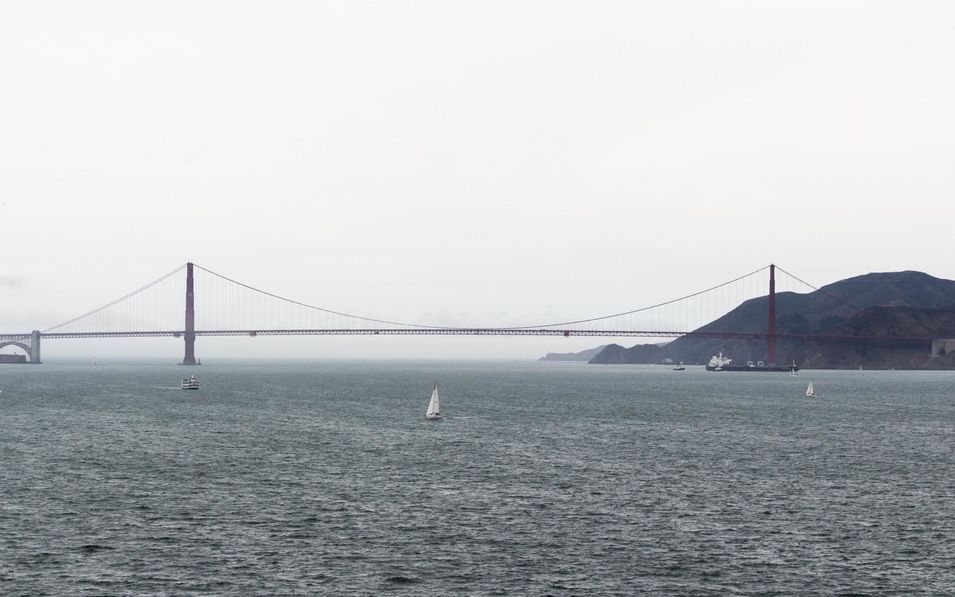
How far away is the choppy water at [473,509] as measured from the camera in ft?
105

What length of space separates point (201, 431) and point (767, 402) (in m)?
86.5

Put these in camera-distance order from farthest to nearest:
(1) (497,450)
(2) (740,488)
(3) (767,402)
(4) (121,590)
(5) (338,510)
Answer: (3) (767,402) < (1) (497,450) < (2) (740,488) < (5) (338,510) < (4) (121,590)

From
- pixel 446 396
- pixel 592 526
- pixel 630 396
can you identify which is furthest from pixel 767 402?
pixel 592 526

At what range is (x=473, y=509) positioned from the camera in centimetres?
4388

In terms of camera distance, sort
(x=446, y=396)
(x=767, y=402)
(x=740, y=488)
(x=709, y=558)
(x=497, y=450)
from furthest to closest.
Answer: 1. (x=446, y=396)
2. (x=767, y=402)
3. (x=497, y=450)
4. (x=740, y=488)
5. (x=709, y=558)

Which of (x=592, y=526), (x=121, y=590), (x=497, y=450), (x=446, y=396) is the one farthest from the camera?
(x=446, y=396)

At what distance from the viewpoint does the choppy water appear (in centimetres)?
3209

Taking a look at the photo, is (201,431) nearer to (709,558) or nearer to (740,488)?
(740,488)

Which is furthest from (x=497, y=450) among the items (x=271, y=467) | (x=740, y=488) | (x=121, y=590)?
(x=121, y=590)

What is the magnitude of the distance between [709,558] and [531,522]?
8.77 m

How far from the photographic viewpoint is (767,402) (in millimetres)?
137375

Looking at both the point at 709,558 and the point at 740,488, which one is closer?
the point at 709,558

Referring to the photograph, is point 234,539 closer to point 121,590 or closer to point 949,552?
point 121,590

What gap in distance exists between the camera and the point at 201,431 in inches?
3282
